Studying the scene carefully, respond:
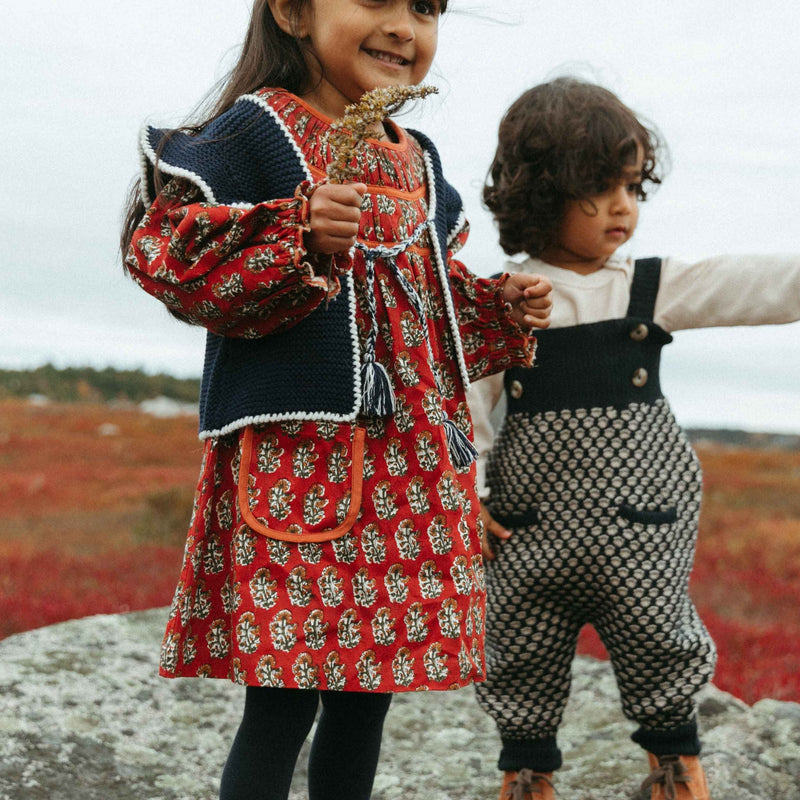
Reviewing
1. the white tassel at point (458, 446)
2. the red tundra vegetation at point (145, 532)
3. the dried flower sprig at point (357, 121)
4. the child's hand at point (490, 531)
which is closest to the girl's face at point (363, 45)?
the dried flower sprig at point (357, 121)

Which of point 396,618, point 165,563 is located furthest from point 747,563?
point 396,618

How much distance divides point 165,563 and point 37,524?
189cm

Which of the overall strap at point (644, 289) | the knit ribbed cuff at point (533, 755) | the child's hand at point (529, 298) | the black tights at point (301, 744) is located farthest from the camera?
the knit ribbed cuff at point (533, 755)

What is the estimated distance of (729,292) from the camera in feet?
8.34

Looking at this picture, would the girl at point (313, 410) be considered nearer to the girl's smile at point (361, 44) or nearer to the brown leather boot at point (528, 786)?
the girl's smile at point (361, 44)

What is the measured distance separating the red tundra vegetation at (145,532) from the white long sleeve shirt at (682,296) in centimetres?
79

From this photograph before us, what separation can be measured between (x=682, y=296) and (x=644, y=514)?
574mm

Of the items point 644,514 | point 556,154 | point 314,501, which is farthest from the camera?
point 556,154

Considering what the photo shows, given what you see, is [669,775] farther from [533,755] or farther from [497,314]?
[497,314]

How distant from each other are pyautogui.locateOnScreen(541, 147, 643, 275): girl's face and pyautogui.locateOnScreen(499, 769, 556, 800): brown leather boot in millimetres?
1366

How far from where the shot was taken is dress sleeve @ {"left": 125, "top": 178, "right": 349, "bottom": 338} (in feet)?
5.32

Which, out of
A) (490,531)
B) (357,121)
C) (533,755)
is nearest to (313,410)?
(357,121)

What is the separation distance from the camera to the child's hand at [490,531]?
2.62m

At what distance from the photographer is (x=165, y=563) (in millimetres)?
6723
